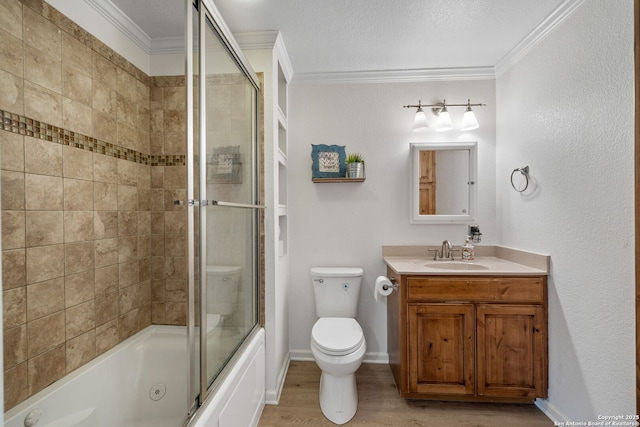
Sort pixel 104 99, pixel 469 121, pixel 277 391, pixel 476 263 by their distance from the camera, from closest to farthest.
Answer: pixel 104 99 < pixel 277 391 < pixel 476 263 < pixel 469 121

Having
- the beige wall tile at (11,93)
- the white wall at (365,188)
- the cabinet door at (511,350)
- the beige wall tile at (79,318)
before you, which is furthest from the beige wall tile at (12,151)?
the cabinet door at (511,350)

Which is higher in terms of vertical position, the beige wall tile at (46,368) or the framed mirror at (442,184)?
the framed mirror at (442,184)

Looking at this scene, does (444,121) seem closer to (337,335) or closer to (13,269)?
(337,335)

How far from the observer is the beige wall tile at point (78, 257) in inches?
63.8

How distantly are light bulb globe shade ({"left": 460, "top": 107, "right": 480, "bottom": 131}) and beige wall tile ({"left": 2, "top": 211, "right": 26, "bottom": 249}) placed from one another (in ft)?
9.10

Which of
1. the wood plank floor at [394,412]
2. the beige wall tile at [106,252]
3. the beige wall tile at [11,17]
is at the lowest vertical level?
the wood plank floor at [394,412]

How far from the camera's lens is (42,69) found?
148 cm

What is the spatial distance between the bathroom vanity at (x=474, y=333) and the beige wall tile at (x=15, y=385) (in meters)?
1.91

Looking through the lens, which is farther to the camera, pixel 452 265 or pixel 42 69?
pixel 452 265

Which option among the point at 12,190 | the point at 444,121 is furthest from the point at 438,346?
the point at 12,190

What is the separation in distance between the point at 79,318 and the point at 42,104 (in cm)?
109

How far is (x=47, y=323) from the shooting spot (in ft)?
4.94

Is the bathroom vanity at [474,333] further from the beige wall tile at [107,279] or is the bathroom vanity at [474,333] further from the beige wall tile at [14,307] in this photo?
the beige wall tile at [14,307]

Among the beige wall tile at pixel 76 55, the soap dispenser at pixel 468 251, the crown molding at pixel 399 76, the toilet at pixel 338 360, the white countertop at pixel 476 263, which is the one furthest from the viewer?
the crown molding at pixel 399 76
